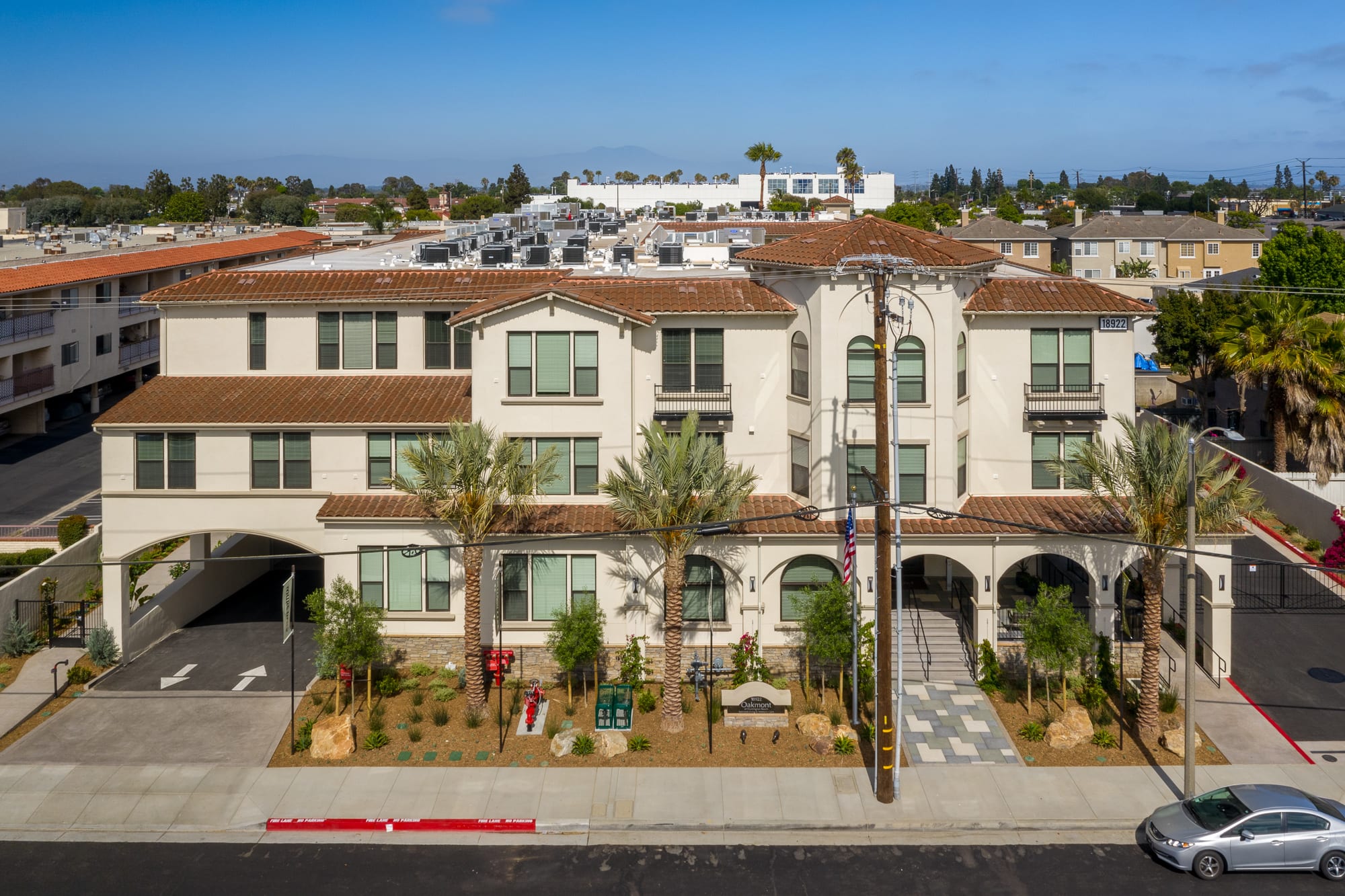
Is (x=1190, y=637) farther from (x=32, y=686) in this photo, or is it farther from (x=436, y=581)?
(x=32, y=686)

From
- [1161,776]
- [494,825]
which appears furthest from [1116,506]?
[494,825]

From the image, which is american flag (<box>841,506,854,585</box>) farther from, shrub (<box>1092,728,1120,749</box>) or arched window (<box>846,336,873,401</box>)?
shrub (<box>1092,728,1120,749</box>)

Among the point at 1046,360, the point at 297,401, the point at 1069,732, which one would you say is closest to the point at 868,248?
the point at 1046,360

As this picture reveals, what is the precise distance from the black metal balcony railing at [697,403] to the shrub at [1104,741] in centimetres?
1272

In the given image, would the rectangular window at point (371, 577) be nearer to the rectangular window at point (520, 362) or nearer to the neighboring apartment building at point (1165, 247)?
the rectangular window at point (520, 362)

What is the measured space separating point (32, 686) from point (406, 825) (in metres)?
13.8

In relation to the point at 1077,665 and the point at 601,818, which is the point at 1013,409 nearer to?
the point at 1077,665

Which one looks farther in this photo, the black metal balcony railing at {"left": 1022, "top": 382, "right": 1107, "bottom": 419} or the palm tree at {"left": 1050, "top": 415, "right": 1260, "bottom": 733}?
the black metal balcony railing at {"left": 1022, "top": 382, "right": 1107, "bottom": 419}

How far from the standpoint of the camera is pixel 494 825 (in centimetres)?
2528

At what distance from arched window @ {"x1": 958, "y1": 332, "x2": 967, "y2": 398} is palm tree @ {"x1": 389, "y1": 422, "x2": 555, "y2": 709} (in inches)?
470

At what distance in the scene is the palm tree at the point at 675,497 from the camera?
93.7 feet

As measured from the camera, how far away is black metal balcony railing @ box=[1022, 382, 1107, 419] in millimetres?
34250

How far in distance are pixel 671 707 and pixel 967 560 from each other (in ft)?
29.9

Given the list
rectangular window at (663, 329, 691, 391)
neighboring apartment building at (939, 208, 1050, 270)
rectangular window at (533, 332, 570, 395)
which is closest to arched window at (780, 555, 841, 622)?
rectangular window at (663, 329, 691, 391)
